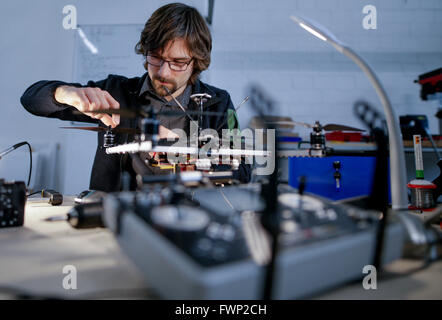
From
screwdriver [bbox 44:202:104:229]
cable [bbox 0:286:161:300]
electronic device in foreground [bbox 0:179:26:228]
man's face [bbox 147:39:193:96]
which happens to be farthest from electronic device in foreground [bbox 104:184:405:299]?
man's face [bbox 147:39:193:96]

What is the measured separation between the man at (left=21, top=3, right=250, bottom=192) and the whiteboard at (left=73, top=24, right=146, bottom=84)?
108cm

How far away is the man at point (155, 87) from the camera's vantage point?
72 cm

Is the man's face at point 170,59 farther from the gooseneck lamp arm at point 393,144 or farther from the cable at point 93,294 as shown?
the cable at point 93,294

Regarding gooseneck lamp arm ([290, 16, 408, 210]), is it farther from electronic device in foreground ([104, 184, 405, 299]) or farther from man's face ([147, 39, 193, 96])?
man's face ([147, 39, 193, 96])

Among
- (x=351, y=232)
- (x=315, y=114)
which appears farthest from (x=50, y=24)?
(x=351, y=232)

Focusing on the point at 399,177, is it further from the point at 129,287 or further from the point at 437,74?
the point at 437,74

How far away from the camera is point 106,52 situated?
2.25 metres

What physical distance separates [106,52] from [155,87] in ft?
4.97

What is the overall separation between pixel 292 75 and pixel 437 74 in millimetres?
1210

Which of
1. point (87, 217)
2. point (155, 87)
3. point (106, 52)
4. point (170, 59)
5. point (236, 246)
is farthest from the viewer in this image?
point (106, 52)

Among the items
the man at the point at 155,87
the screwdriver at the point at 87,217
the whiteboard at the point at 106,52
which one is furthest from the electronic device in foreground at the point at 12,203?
the whiteboard at the point at 106,52

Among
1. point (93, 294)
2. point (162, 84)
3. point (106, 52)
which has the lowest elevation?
point (93, 294)

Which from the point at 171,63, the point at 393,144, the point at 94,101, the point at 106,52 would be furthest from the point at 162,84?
the point at 106,52

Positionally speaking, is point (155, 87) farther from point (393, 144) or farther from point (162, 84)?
point (393, 144)
